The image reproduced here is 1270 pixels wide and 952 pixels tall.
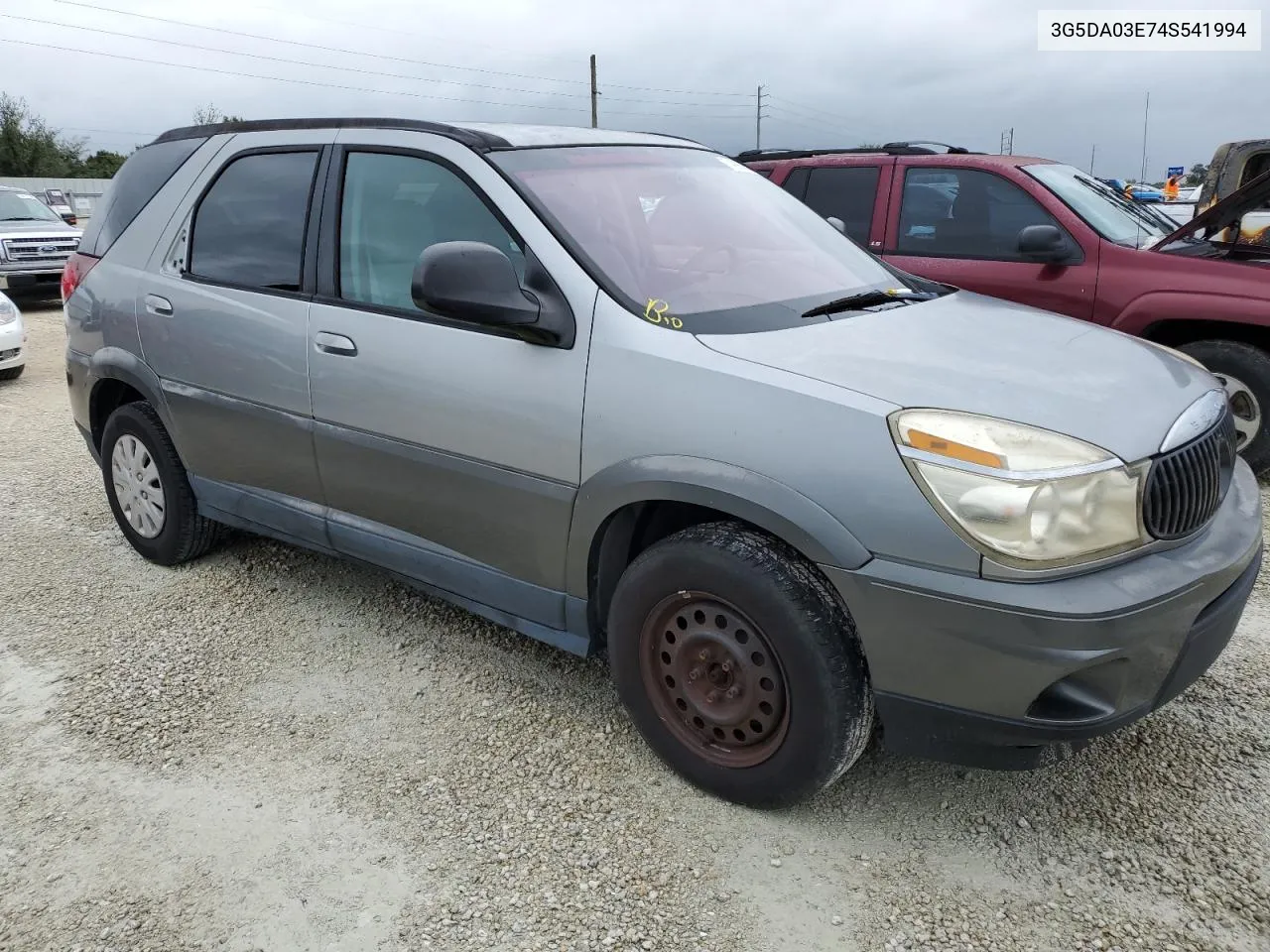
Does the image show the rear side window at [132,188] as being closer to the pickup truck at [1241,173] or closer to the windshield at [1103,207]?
the windshield at [1103,207]

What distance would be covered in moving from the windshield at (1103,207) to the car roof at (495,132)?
2.97 meters

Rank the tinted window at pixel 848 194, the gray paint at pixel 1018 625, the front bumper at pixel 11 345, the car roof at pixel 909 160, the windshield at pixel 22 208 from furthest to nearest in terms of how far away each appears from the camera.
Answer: the windshield at pixel 22 208 < the front bumper at pixel 11 345 < the tinted window at pixel 848 194 < the car roof at pixel 909 160 < the gray paint at pixel 1018 625

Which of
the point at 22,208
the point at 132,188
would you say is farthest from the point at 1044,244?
the point at 22,208

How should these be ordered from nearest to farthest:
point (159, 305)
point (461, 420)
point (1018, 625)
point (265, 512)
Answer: point (1018, 625)
point (461, 420)
point (265, 512)
point (159, 305)

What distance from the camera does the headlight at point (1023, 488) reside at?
2.16 metres

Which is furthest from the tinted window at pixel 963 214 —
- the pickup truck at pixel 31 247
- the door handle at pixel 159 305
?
the pickup truck at pixel 31 247

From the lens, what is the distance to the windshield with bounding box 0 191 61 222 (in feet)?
46.6

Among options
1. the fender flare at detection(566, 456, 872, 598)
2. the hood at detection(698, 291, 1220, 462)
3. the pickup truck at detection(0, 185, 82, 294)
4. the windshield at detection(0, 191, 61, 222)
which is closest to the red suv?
the hood at detection(698, 291, 1220, 462)

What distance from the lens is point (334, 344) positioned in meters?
3.31

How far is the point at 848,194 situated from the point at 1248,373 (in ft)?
8.22

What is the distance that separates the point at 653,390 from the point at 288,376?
153 centimetres

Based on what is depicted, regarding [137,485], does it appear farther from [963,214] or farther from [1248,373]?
[1248,373]

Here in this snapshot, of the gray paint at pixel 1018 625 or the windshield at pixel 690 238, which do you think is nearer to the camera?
the gray paint at pixel 1018 625

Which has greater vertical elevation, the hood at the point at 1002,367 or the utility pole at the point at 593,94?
the utility pole at the point at 593,94
